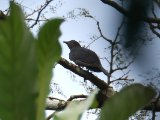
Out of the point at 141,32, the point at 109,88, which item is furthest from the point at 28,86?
the point at 109,88

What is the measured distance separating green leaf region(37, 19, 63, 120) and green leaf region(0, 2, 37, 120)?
33 millimetres

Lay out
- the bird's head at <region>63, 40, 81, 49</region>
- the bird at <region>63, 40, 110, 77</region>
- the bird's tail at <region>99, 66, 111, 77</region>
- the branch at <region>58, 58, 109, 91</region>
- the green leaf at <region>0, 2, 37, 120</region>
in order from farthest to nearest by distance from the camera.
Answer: the bird's head at <region>63, 40, 81, 49</region> → the bird at <region>63, 40, 110, 77</region> → the bird's tail at <region>99, 66, 111, 77</region> → the branch at <region>58, 58, 109, 91</region> → the green leaf at <region>0, 2, 37, 120</region>

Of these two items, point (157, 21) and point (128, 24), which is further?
point (157, 21)

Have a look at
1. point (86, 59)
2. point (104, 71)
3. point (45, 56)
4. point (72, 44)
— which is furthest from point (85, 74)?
point (45, 56)

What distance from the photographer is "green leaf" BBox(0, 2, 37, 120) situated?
1.09 ft

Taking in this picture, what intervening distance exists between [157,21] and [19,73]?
2535 millimetres

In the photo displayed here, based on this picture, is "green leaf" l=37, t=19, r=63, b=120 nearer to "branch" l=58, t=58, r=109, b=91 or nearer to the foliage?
the foliage

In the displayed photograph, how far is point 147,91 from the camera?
40 cm

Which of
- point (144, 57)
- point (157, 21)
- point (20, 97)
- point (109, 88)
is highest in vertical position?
point (157, 21)

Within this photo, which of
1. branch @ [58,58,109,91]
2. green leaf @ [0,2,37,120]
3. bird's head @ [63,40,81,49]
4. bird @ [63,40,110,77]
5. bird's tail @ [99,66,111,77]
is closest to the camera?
green leaf @ [0,2,37,120]

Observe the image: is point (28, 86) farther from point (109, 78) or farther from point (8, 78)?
point (109, 78)

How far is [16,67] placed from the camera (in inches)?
13.1

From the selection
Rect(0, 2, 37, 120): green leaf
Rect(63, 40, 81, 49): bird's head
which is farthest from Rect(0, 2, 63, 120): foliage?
Rect(63, 40, 81, 49): bird's head

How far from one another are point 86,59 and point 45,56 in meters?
2.98
